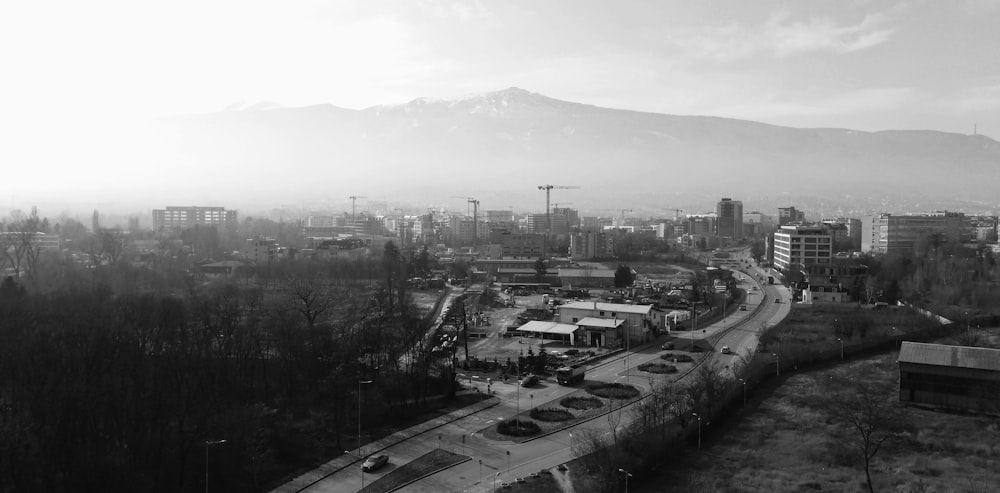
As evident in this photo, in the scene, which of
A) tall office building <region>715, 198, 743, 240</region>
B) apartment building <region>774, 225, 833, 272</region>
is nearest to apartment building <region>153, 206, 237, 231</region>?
tall office building <region>715, 198, 743, 240</region>

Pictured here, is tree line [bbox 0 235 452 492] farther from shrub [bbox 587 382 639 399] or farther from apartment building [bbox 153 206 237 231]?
apartment building [bbox 153 206 237 231]

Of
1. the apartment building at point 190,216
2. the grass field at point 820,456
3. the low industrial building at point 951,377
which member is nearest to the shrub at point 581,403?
the grass field at point 820,456

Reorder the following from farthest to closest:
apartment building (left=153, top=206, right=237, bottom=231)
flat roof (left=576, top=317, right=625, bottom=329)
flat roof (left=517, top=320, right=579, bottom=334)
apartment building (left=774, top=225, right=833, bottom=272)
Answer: apartment building (left=153, top=206, right=237, bottom=231), apartment building (left=774, top=225, right=833, bottom=272), flat roof (left=517, top=320, right=579, bottom=334), flat roof (left=576, top=317, right=625, bottom=329)

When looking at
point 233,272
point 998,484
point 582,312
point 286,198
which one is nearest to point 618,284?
point 582,312

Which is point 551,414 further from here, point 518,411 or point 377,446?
point 377,446

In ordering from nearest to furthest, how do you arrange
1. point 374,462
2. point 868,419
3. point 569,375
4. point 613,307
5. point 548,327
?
point 374,462
point 868,419
point 569,375
point 548,327
point 613,307

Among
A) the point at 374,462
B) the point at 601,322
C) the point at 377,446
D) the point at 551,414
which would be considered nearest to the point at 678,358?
the point at 601,322
